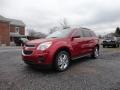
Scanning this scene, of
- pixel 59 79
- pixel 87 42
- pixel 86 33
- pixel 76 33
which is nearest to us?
pixel 59 79

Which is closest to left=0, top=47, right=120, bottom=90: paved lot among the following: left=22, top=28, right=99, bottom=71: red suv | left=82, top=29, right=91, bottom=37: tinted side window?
left=22, top=28, right=99, bottom=71: red suv

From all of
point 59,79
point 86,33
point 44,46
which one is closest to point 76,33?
point 86,33

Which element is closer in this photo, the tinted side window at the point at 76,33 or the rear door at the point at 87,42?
the tinted side window at the point at 76,33

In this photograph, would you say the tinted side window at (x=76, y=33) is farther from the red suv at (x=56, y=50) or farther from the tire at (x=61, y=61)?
the tire at (x=61, y=61)

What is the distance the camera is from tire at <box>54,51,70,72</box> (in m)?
6.27

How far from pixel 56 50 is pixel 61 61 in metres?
0.55

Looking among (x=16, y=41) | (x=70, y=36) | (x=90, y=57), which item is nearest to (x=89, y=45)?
(x=90, y=57)

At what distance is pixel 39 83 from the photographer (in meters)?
5.14

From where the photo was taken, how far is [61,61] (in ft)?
21.3

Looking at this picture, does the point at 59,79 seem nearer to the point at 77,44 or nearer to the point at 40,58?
the point at 40,58

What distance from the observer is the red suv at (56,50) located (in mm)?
6000

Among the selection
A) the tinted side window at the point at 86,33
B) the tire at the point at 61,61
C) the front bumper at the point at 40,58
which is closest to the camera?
the front bumper at the point at 40,58

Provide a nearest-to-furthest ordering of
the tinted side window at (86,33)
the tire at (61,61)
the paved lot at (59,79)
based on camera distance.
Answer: the paved lot at (59,79)
the tire at (61,61)
the tinted side window at (86,33)

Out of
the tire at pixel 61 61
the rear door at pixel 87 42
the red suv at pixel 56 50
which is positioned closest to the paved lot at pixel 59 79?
the tire at pixel 61 61
